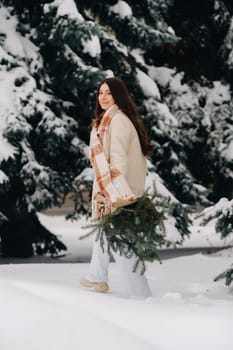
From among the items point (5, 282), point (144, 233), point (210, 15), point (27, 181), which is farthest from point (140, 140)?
point (210, 15)

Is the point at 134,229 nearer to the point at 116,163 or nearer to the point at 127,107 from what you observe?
the point at 116,163

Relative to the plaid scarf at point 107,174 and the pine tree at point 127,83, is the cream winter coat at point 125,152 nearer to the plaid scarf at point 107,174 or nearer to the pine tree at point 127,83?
the plaid scarf at point 107,174

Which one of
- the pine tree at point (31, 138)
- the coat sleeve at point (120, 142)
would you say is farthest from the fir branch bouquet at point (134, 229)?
the pine tree at point (31, 138)

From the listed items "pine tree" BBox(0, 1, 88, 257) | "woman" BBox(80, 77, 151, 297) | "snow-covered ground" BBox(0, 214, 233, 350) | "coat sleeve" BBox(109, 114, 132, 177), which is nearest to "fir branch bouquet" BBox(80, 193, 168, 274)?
"woman" BBox(80, 77, 151, 297)

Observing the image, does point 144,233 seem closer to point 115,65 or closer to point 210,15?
point 115,65

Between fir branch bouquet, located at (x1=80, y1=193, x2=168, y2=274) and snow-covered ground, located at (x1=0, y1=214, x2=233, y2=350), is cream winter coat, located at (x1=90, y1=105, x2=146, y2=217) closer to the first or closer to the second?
fir branch bouquet, located at (x1=80, y1=193, x2=168, y2=274)

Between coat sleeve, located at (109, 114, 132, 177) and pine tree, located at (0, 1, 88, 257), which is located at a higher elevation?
pine tree, located at (0, 1, 88, 257)

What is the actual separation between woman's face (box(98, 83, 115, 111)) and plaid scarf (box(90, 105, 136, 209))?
0.48 ft

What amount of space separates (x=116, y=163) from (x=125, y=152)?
127 millimetres

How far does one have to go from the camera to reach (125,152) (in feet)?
19.6

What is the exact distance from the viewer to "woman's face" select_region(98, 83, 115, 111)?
6.28m

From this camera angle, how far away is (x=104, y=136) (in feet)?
20.0

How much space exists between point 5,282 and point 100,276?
915 mm

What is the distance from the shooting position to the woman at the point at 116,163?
5.92 m
